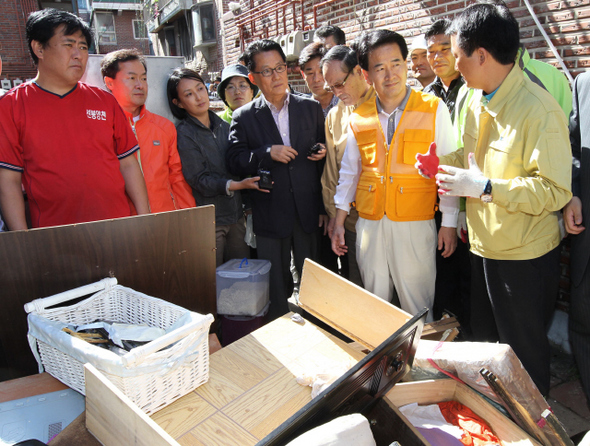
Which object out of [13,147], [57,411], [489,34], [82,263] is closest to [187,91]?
[13,147]

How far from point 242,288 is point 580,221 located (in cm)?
191

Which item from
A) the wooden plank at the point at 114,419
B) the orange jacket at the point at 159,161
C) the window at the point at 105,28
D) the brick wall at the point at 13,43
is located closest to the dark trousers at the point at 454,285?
the orange jacket at the point at 159,161

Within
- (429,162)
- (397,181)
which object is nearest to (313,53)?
(397,181)

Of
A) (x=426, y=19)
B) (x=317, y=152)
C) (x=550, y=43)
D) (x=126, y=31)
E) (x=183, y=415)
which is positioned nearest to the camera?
(x=183, y=415)

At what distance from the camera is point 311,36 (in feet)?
22.0

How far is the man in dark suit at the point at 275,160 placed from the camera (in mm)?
2758

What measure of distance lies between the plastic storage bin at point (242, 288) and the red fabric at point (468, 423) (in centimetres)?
148

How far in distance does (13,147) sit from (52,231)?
2.62 ft

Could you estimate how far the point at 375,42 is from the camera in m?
2.23

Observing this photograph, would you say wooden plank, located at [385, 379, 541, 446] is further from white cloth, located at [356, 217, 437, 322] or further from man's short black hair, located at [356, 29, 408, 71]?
man's short black hair, located at [356, 29, 408, 71]

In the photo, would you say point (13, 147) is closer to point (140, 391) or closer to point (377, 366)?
point (140, 391)

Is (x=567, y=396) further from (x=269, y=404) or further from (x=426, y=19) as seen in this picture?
(x=426, y=19)

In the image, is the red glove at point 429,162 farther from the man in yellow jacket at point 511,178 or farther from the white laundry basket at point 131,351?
the white laundry basket at point 131,351

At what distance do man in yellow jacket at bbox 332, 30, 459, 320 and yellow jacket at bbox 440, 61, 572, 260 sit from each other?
233 mm
